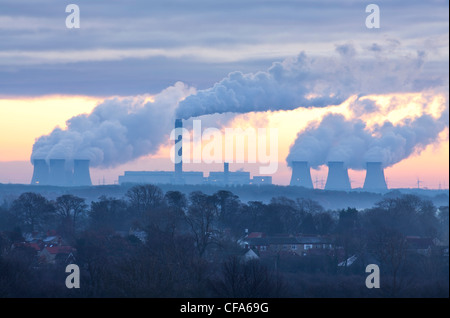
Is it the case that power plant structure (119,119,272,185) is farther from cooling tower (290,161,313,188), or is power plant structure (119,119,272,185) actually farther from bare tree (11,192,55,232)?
bare tree (11,192,55,232)

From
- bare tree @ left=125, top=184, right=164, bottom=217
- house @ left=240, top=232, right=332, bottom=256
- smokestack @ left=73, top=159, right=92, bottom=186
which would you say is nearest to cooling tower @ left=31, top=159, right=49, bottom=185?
smokestack @ left=73, top=159, right=92, bottom=186

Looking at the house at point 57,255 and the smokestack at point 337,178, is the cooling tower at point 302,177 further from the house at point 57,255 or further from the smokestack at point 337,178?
the house at point 57,255

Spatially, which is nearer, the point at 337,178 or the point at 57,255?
the point at 57,255

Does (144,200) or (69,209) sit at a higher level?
(144,200)

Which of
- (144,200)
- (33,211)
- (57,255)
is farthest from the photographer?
(144,200)

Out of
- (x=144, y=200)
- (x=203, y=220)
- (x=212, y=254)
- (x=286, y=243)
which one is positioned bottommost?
(x=286, y=243)
